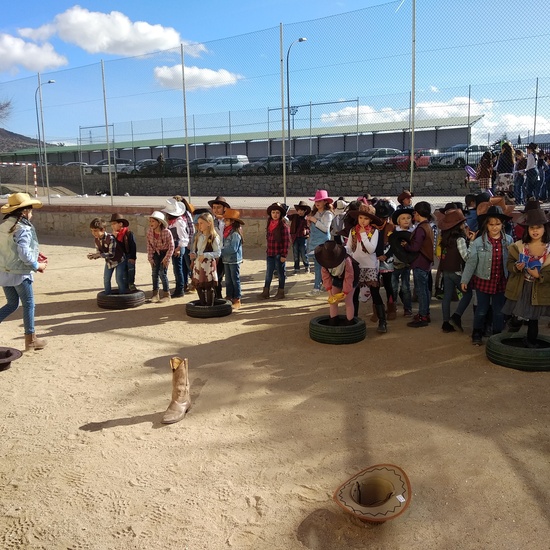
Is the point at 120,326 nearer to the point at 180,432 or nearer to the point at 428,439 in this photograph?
the point at 180,432

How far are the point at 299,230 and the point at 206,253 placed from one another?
123 inches

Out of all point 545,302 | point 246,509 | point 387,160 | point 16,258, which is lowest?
point 246,509

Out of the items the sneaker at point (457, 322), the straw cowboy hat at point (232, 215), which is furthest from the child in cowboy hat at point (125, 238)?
the sneaker at point (457, 322)

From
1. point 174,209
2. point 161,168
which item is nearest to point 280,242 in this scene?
point 174,209

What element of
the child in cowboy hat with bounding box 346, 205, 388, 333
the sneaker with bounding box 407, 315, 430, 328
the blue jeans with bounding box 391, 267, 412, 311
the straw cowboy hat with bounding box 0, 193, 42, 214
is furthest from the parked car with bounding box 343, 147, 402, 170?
the straw cowboy hat with bounding box 0, 193, 42, 214

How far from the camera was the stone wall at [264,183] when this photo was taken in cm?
1852

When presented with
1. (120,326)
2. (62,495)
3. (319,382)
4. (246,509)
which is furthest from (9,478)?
(120,326)

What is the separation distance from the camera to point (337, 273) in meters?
5.78

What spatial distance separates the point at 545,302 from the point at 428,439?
193cm

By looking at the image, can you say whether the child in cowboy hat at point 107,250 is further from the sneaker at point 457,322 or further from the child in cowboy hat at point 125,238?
the sneaker at point 457,322

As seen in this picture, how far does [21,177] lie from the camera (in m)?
32.0

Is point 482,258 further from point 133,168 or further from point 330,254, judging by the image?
point 133,168

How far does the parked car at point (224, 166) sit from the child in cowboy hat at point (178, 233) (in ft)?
60.3

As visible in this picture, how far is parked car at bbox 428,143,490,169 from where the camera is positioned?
63.5 feet
